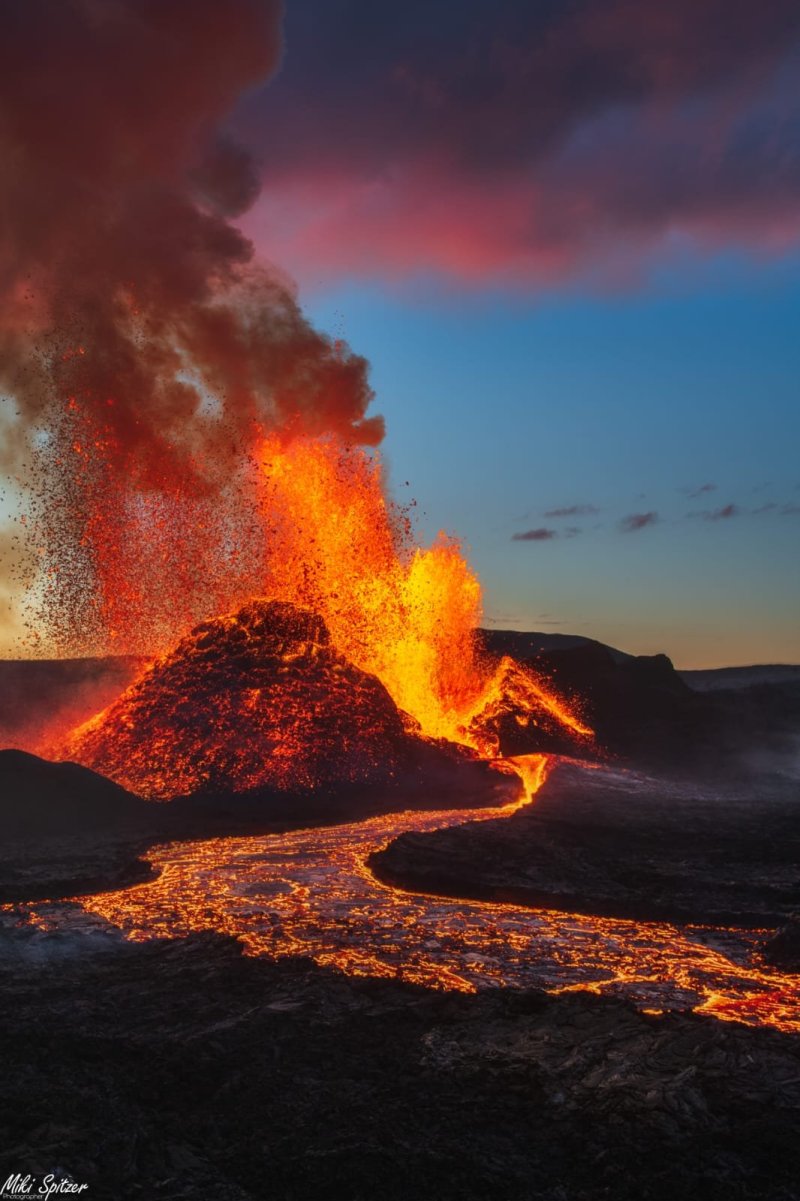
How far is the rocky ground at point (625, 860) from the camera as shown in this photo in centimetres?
1198

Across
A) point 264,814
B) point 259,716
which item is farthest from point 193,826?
point 259,716

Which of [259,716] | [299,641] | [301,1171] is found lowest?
[301,1171]

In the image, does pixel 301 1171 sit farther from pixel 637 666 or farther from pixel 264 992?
pixel 637 666

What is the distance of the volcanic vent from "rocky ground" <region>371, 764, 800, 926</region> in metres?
6.12

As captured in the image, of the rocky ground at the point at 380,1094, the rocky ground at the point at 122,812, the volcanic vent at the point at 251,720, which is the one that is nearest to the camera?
the rocky ground at the point at 380,1094

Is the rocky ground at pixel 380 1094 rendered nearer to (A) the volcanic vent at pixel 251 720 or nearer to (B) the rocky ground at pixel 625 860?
(B) the rocky ground at pixel 625 860

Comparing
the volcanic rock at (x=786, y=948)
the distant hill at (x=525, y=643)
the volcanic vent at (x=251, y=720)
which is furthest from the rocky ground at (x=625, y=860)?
the distant hill at (x=525, y=643)

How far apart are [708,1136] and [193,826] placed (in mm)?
15446

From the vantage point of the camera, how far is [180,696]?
2588 cm

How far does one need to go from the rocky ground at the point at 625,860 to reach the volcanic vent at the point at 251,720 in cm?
612

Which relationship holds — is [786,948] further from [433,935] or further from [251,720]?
[251,720]

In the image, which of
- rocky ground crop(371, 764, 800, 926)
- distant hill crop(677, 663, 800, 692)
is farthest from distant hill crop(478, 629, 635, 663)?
rocky ground crop(371, 764, 800, 926)

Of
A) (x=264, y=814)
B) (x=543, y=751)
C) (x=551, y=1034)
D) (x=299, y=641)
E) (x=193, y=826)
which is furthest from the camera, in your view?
(x=543, y=751)

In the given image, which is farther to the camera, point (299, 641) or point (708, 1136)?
point (299, 641)
